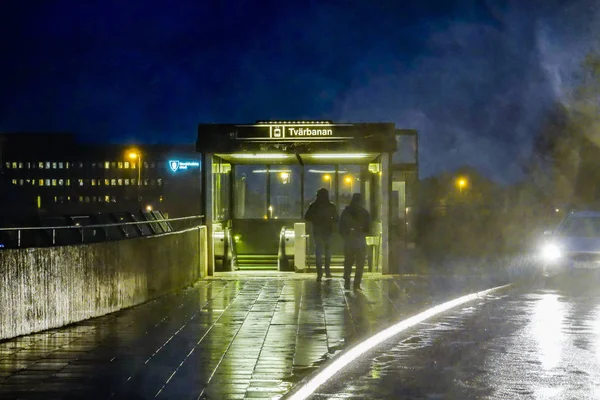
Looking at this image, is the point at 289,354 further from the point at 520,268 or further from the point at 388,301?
the point at 520,268

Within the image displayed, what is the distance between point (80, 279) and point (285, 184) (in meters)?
13.0

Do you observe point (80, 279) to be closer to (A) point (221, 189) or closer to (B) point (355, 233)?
(B) point (355, 233)

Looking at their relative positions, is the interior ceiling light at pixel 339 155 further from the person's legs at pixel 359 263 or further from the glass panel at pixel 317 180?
the person's legs at pixel 359 263

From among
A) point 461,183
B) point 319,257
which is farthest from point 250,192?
point 461,183

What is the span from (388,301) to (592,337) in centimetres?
490

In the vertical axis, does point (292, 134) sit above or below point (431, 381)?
above

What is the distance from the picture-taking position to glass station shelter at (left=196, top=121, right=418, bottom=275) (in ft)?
73.2

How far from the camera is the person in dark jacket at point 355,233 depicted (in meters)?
19.1

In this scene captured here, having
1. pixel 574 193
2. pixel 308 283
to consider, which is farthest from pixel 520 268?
pixel 574 193

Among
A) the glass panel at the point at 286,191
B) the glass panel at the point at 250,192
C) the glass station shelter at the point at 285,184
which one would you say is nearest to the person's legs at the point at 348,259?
the glass station shelter at the point at 285,184

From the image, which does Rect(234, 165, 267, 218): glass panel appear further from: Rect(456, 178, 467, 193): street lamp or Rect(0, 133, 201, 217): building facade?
Rect(456, 178, 467, 193): street lamp

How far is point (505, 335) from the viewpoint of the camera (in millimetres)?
13039

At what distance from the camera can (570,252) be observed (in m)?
21.8

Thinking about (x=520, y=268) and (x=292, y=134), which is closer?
(x=292, y=134)
